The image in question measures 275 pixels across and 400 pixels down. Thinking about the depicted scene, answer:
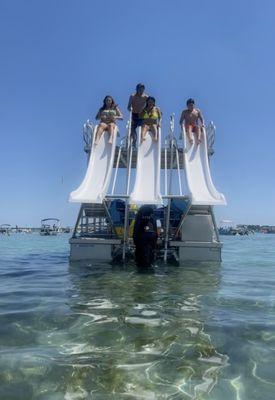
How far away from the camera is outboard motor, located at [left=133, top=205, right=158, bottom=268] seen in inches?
544

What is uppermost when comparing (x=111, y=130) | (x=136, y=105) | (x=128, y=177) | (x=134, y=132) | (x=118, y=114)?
(x=136, y=105)

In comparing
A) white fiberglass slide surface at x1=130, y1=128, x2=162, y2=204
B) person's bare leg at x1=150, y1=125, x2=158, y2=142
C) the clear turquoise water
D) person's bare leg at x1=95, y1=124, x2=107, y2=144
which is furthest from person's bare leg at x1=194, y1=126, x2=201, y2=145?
the clear turquoise water

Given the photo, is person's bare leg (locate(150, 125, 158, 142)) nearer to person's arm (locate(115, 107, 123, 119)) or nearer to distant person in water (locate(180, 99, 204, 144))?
distant person in water (locate(180, 99, 204, 144))

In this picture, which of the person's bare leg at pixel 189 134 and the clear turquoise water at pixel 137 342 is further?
the person's bare leg at pixel 189 134

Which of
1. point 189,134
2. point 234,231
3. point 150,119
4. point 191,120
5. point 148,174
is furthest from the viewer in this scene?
→ point 234,231

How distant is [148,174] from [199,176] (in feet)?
6.35

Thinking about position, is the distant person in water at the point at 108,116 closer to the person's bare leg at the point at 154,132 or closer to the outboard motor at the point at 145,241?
the person's bare leg at the point at 154,132

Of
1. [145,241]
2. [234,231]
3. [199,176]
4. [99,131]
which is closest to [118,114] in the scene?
[99,131]

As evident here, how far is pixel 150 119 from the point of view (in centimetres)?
1795

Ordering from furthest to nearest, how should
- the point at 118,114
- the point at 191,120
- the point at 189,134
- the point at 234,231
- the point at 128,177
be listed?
the point at 234,231 → the point at 118,114 → the point at 191,120 → the point at 189,134 → the point at 128,177

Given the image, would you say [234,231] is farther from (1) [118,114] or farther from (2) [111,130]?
(2) [111,130]

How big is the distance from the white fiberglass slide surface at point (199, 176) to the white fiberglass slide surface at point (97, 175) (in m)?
2.97

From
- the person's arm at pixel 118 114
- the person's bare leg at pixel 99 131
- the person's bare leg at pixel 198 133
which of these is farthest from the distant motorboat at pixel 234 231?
the person's bare leg at pixel 99 131

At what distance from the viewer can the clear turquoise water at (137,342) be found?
4.23 metres
